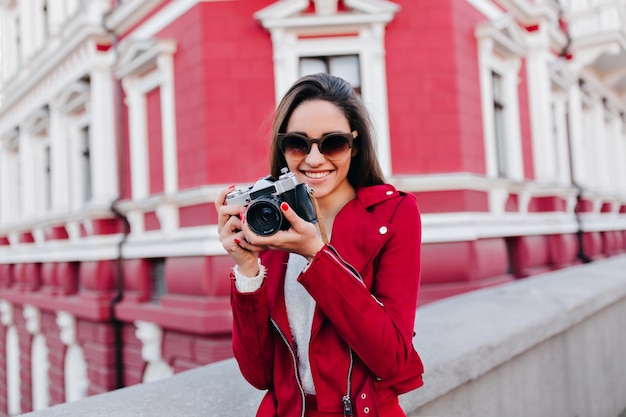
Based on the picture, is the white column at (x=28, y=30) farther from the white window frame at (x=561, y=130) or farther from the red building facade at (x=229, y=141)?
the white window frame at (x=561, y=130)

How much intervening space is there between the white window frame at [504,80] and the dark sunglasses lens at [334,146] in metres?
5.83

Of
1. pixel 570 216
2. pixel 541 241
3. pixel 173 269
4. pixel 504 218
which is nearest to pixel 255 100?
pixel 173 269

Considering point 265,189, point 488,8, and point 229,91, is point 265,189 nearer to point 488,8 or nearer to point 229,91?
point 229,91

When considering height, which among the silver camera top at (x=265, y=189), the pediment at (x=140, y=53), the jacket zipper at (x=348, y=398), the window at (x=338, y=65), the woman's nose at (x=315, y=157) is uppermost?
the pediment at (x=140, y=53)

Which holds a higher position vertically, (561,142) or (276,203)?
(561,142)

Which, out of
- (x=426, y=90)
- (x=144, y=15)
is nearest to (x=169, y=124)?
(x=144, y=15)

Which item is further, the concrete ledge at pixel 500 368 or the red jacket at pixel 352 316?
the concrete ledge at pixel 500 368

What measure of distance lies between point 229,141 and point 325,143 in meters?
4.85

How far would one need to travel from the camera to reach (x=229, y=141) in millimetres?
6020

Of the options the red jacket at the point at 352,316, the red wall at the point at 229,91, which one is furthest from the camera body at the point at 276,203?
the red wall at the point at 229,91

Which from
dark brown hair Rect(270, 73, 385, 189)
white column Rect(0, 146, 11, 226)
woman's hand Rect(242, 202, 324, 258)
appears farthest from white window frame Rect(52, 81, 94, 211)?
woman's hand Rect(242, 202, 324, 258)

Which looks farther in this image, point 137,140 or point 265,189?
point 137,140

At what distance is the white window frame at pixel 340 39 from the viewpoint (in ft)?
19.9

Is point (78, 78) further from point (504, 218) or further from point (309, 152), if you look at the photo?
point (309, 152)
